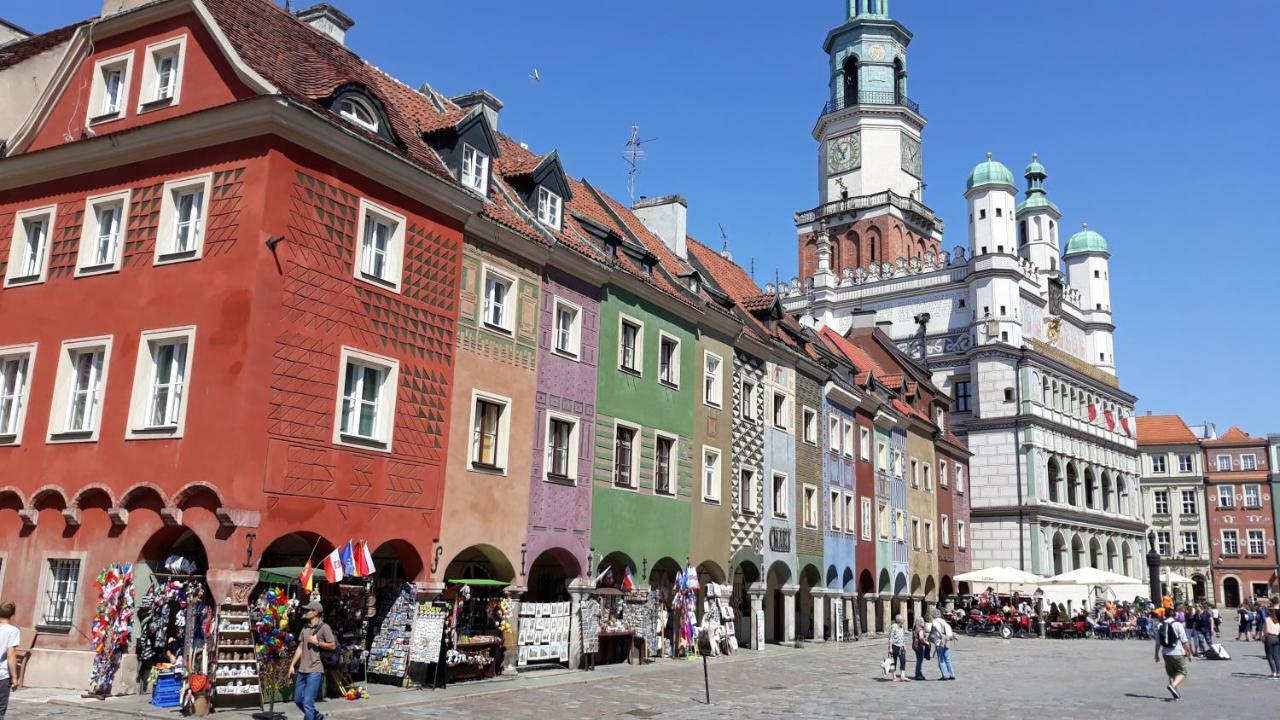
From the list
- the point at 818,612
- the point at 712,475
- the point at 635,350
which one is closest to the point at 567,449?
the point at 635,350

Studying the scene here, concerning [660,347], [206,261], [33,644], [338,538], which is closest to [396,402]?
[338,538]

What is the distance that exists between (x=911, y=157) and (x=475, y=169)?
6588 centimetres

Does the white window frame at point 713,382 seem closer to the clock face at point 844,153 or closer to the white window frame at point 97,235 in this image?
the white window frame at point 97,235

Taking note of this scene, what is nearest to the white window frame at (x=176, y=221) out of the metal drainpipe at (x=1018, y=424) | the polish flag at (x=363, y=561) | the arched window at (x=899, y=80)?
the polish flag at (x=363, y=561)

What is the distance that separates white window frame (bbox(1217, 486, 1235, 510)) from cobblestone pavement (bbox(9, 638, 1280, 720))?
255ft

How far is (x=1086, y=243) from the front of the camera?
3364 inches

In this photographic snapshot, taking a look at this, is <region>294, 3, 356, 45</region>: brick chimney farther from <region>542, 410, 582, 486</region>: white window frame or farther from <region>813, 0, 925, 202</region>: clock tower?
<region>813, 0, 925, 202</region>: clock tower

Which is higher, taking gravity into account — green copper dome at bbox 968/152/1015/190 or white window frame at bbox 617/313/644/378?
green copper dome at bbox 968/152/1015/190

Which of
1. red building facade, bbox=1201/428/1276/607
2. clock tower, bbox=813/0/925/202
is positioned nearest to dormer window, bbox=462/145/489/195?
clock tower, bbox=813/0/925/202

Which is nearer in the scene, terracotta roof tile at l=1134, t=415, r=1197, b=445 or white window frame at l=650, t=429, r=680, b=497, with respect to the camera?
white window frame at l=650, t=429, r=680, b=497

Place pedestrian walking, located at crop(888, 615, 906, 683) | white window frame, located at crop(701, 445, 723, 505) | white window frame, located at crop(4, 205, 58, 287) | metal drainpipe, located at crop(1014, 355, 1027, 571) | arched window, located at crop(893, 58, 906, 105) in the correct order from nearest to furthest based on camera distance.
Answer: white window frame, located at crop(4, 205, 58, 287) → pedestrian walking, located at crop(888, 615, 906, 683) → white window frame, located at crop(701, 445, 723, 505) → metal drainpipe, located at crop(1014, 355, 1027, 571) → arched window, located at crop(893, 58, 906, 105)

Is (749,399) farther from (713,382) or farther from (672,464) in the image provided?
(672,464)

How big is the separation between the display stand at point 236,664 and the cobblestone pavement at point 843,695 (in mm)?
637

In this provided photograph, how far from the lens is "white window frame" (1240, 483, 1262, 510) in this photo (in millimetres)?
99500
